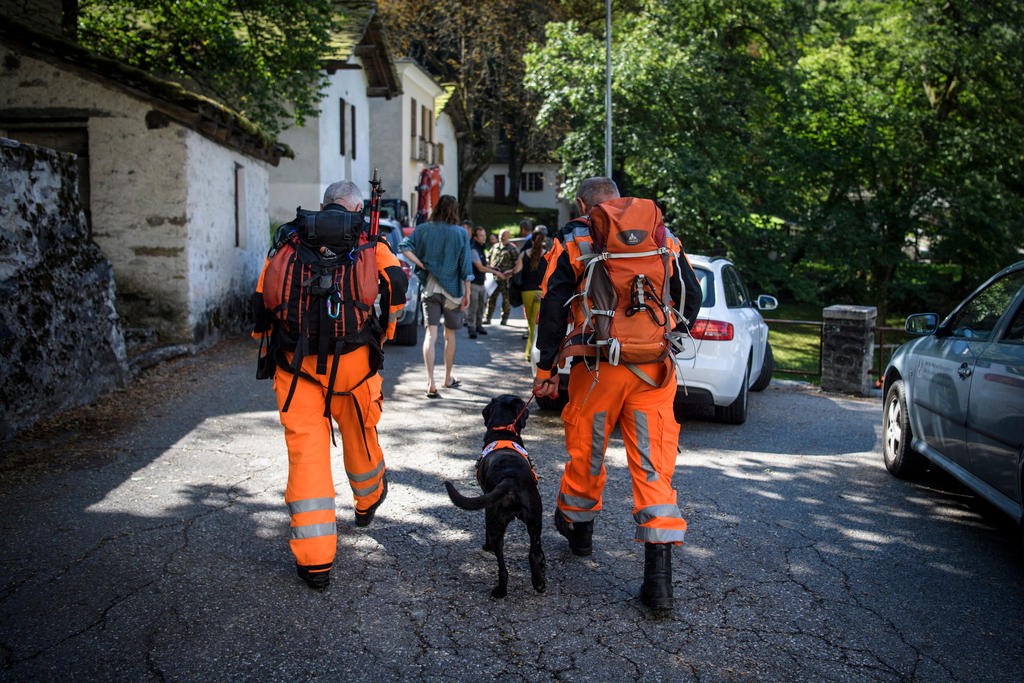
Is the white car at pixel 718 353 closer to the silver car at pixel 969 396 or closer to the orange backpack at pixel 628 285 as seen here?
the silver car at pixel 969 396

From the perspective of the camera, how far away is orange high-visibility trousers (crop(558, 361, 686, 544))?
384 centimetres

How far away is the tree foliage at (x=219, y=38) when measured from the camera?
12898 mm

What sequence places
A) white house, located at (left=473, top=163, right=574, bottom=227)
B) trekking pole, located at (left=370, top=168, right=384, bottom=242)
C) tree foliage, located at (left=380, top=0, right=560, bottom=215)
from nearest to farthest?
trekking pole, located at (left=370, top=168, right=384, bottom=242) → tree foliage, located at (left=380, top=0, right=560, bottom=215) → white house, located at (left=473, top=163, right=574, bottom=227)

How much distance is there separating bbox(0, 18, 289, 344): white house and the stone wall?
93.4 inches

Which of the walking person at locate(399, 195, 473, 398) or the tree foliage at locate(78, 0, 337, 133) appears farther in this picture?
the tree foliage at locate(78, 0, 337, 133)

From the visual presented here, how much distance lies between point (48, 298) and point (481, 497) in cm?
515

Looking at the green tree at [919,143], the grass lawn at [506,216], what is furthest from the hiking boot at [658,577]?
the grass lawn at [506,216]

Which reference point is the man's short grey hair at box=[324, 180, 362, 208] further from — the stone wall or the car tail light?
the car tail light

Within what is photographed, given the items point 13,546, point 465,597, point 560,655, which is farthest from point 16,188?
point 560,655

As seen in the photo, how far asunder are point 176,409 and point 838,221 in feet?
55.5

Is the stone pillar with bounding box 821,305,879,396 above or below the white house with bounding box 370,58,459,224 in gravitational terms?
below

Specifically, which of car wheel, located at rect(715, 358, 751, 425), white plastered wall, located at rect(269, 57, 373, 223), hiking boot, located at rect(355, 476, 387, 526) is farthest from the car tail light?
white plastered wall, located at rect(269, 57, 373, 223)

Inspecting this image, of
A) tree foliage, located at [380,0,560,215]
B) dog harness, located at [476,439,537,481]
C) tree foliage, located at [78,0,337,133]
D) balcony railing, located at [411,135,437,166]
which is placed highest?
tree foliage, located at [380,0,560,215]

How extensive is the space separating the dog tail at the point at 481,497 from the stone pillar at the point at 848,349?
23.7 feet
